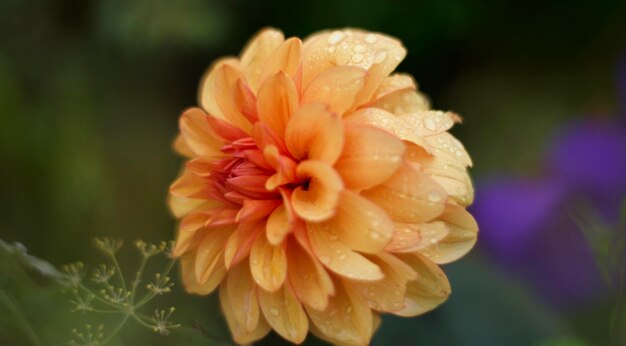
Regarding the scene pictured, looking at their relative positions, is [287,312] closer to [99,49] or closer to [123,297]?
[123,297]

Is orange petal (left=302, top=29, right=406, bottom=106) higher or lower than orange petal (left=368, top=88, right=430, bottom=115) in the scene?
higher

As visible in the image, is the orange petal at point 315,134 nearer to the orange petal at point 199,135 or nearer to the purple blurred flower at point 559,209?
the orange petal at point 199,135

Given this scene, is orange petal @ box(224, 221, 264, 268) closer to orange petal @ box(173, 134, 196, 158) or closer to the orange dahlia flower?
the orange dahlia flower

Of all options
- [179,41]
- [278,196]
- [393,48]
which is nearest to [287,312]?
[278,196]

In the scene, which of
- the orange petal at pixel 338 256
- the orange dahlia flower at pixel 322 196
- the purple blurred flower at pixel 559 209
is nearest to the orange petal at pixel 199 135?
the orange dahlia flower at pixel 322 196

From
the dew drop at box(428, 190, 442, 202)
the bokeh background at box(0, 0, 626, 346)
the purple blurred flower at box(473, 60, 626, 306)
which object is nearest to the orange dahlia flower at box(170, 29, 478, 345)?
the dew drop at box(428, 190, 442, 202)
